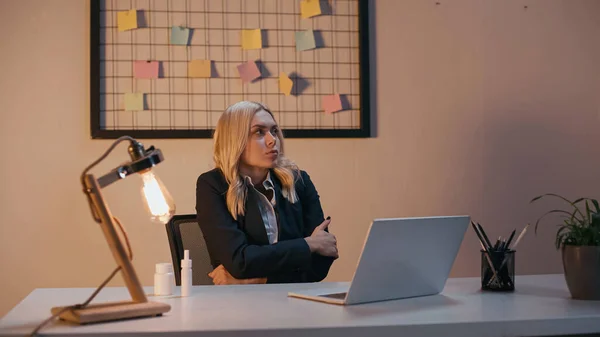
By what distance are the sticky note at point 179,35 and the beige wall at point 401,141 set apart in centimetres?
36

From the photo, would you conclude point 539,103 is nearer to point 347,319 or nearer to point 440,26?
point 440,26

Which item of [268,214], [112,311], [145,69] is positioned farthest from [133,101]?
[112,311]

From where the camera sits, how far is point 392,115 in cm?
315

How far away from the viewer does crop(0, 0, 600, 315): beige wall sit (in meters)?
2.93

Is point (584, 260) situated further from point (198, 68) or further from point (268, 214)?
point (198, 68)

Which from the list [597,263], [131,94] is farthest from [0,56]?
[597,263]

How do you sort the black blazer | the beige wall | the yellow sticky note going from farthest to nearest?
the yellow sticky note, the beige wall, the black blazer

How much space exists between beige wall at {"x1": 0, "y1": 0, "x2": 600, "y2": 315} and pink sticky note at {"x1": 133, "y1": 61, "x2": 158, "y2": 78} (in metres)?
0.22

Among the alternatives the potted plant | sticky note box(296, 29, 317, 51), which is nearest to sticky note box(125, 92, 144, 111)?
sticky note box(296, 29, 317, 51)

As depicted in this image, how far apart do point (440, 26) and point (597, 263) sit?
1.79 m

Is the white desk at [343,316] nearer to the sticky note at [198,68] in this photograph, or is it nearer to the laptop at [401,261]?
the laptop at [401,261]

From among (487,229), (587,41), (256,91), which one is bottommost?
(487,229)

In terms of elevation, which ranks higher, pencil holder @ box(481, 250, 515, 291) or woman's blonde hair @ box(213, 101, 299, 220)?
woman's blonde hair @ box(213, 101, 299, 220)

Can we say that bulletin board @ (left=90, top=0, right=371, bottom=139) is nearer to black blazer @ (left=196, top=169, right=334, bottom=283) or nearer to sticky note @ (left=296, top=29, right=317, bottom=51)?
sticky note @ (left=296, top=29, right=317, bottom=51)
